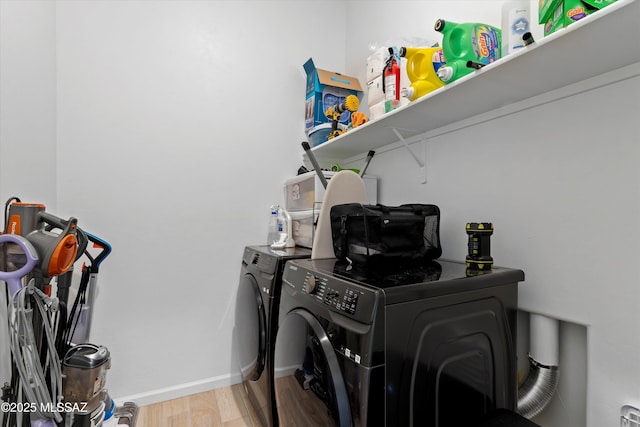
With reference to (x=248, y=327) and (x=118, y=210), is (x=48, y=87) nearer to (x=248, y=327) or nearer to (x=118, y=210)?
Answer: (x=118, y=210)

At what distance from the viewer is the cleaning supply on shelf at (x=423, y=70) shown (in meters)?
1.24

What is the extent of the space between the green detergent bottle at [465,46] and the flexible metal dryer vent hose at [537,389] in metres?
1.09

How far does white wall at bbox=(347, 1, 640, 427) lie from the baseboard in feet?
5.61

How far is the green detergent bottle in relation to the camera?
1046 mm

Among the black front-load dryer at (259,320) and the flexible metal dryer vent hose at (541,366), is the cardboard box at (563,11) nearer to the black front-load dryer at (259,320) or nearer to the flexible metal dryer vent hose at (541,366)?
the flexible metal dryer vent hose at (541,366)

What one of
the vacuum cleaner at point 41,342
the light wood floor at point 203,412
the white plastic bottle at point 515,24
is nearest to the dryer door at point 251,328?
the light wood floor at point 203,412

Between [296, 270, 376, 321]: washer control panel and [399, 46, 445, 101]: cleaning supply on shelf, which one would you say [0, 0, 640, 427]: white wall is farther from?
[296, 270, 376, 321]: washer control panel

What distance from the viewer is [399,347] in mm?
792

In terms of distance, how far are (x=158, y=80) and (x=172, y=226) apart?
940 mm

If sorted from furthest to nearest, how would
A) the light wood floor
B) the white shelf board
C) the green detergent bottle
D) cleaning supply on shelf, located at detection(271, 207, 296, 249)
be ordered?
cleaning supply on shelf, located at detection(271, 207, 296, 249), the light wood floor, the green detergent bottle, the white shelf board

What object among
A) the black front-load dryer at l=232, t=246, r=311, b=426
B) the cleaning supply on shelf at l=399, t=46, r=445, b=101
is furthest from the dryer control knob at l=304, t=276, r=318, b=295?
the cleaning supply on shelf at l=399, t=46, r=445, b=101

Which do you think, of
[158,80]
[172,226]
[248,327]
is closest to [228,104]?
[158,80]

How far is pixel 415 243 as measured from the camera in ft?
3.96

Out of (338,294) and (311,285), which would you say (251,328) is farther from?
(338,294)
